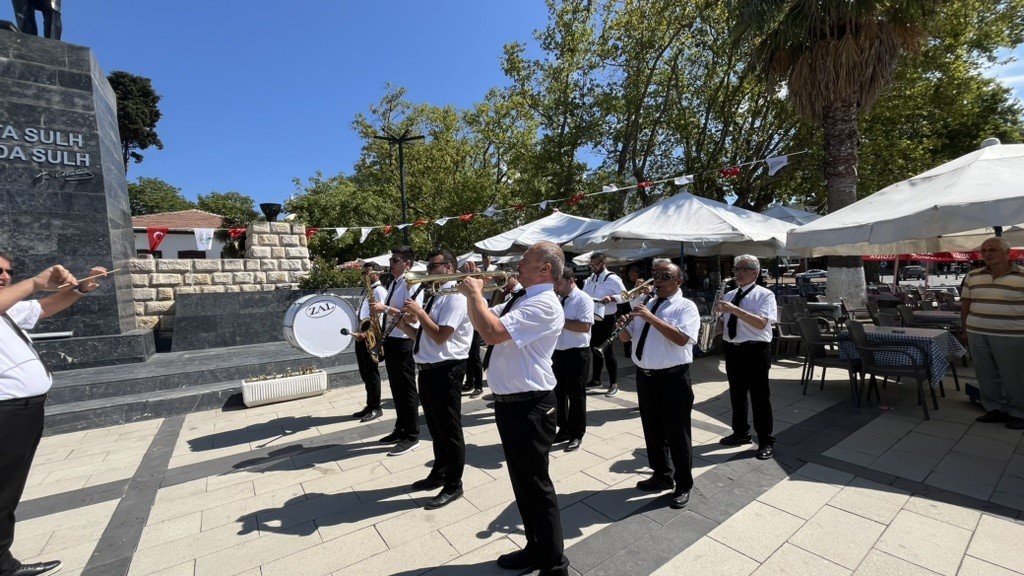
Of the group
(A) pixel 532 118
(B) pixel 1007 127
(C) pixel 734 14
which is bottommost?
(B) pixel 1007 127

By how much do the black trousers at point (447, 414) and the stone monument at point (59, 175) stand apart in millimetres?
7050

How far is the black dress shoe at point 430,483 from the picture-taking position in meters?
3.80

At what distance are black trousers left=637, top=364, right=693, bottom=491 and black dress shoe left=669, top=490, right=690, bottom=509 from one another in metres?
0.04

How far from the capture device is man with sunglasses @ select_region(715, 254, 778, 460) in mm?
4078

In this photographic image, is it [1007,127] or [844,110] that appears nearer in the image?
[844,110]

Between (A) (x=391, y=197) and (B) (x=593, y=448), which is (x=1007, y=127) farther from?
(A) (x=391, y=197)

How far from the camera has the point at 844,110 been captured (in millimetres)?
9078

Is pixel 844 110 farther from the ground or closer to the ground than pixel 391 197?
closer to the ground

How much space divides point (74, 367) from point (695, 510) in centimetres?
943

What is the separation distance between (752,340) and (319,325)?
4691 millimetres

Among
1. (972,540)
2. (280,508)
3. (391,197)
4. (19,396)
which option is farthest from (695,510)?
(391,197)

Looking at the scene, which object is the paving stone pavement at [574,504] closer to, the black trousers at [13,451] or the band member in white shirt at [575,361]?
the band member in white shirt at [575,361]

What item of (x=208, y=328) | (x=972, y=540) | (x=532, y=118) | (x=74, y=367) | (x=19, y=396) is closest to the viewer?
(x=19, y=396)

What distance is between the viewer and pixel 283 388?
6.74 metres
